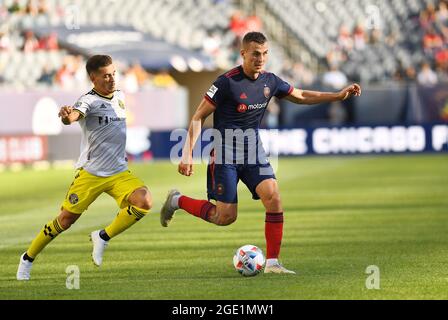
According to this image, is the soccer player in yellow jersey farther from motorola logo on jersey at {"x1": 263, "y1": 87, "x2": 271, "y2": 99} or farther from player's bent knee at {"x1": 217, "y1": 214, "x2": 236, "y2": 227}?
motorola logo on jersey at {"x1": 263, "y1": 87, "x2": 271, "y2": 99}

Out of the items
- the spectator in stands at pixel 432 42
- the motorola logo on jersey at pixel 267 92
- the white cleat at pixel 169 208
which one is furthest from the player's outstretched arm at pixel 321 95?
the spectator in stands at pixel 432 42

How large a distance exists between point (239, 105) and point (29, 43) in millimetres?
22779

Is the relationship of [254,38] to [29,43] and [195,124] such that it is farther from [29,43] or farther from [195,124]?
[29,43]

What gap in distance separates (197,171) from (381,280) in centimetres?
1761

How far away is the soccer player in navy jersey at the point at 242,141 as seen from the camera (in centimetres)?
992

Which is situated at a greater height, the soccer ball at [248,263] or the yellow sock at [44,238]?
the yellow sock at [44,238]

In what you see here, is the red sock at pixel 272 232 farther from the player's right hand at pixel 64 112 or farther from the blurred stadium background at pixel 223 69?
the blurred stadium background at pixel 223 69

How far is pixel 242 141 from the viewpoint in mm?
10141

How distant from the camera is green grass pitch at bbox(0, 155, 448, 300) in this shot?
889cm

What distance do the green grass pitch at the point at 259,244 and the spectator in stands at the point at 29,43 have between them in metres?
9.31

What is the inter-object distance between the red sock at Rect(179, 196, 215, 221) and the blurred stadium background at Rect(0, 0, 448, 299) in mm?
9877

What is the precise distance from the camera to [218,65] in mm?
36938
